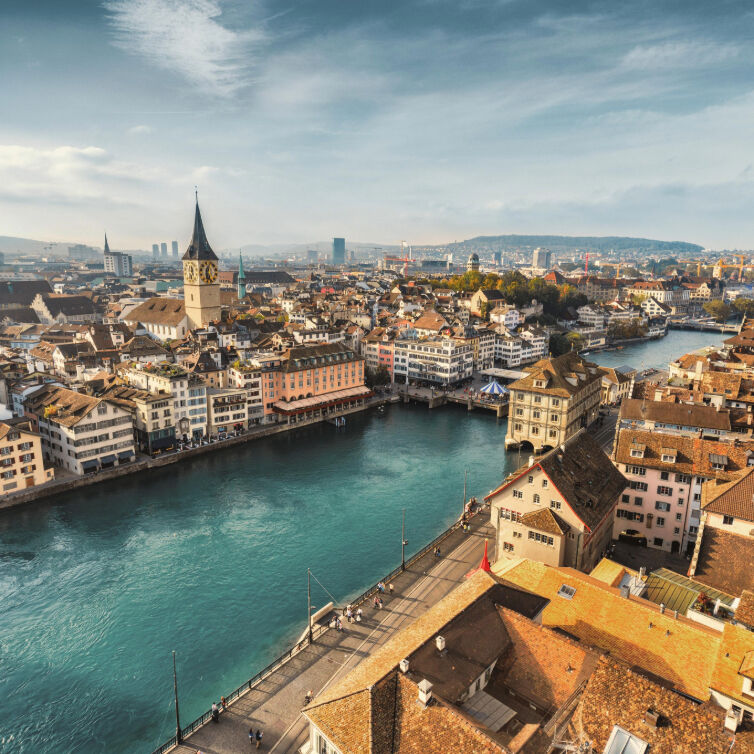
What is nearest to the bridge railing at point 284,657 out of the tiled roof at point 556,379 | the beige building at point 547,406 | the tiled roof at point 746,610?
the tiled roof at point 746,610

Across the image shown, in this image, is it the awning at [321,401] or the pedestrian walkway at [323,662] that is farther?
the awning at [321,401]

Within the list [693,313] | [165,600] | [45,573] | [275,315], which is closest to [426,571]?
[165,600]

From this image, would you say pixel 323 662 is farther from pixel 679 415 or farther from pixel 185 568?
pixel 679 415

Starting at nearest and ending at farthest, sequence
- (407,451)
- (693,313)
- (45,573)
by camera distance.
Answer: (45,573)
(407,451)
(693,313)

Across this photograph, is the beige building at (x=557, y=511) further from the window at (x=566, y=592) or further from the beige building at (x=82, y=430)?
the beige building at (x=82, y=430)

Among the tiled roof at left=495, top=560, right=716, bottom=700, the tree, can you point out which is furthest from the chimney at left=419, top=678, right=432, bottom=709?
the tree

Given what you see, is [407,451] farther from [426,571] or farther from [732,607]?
[732,607]

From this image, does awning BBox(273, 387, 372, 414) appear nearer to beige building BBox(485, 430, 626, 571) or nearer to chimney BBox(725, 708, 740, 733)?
beige building BBox(485, 430, 626, 571)
